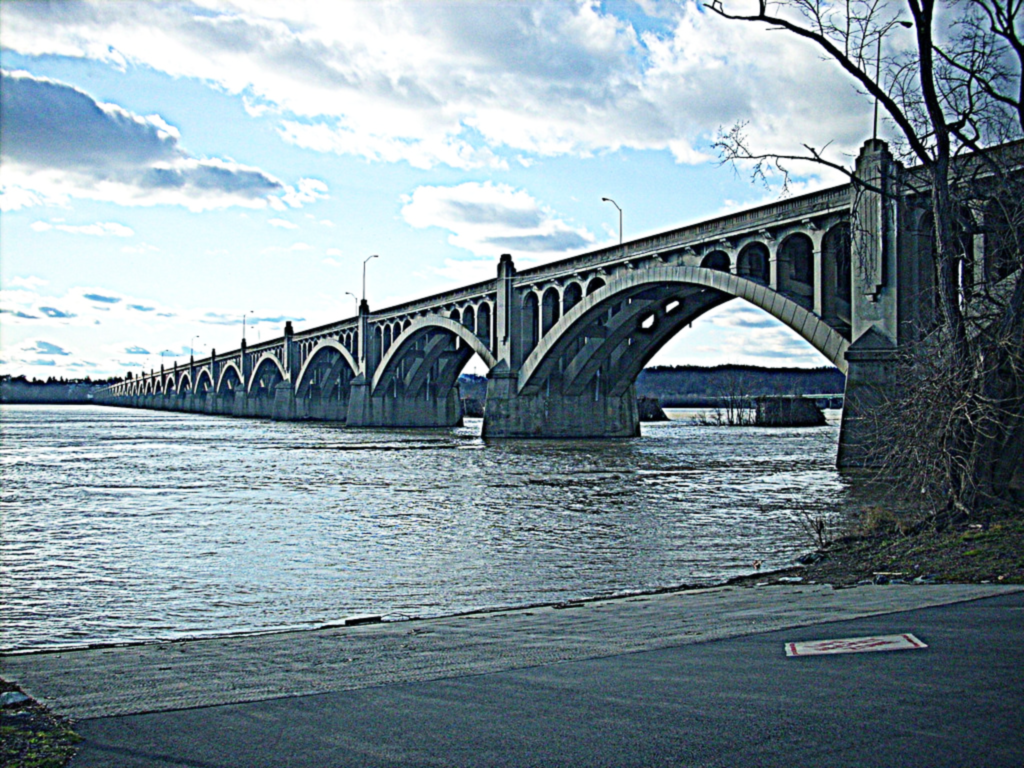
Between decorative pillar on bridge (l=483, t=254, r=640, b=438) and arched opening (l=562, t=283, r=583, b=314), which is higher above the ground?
arched opening (l=562, t=283, r=583, b=314)

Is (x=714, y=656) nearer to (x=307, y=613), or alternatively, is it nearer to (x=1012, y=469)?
(x=307, y=613)

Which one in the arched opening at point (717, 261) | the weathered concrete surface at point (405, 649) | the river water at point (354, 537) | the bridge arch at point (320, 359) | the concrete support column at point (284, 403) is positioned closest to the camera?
the weathered concrete surface at point (405, 649)

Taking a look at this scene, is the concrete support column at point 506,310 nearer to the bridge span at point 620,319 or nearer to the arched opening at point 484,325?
the bridge span at point 620,319

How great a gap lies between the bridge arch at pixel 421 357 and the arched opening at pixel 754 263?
115 feet

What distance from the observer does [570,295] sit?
56531 mm

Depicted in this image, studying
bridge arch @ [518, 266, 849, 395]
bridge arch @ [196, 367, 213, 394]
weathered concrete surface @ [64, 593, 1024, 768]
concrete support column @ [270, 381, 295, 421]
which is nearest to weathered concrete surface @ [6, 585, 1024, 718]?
weathered concrete surface @ [64, 593, 1024, 768]

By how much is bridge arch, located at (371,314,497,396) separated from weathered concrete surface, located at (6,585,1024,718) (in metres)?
64.2

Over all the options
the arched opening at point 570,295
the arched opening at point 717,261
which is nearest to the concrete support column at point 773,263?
the arched opening at point 717,261

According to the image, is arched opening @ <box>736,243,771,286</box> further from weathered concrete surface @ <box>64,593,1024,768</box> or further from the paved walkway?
weathered concrete surface @ <box>64,593,1024,768</box>

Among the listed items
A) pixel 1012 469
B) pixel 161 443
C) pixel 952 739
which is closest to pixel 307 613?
pixel 952 739

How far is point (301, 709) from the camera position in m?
5.52

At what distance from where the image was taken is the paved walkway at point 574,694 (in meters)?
4.71

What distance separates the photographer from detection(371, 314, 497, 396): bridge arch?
78.3m

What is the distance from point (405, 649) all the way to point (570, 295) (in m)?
49.8
